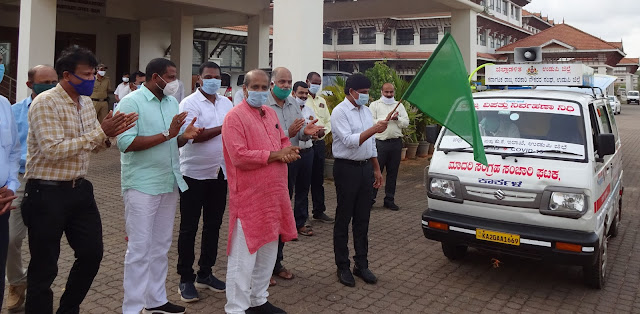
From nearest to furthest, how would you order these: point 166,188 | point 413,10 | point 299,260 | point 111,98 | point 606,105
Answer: point 166,188 → point 299,260 → point 606,105 → point 111,98 → point 413,10

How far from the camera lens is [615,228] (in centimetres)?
671

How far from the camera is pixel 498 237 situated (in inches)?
181

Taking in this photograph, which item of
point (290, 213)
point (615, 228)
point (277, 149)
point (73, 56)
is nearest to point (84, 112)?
point (73, 56)

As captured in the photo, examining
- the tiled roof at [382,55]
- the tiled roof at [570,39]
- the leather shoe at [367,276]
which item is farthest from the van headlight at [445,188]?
the tiled roof at [570,39]

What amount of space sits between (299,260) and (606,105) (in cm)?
432

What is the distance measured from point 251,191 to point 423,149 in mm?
10177

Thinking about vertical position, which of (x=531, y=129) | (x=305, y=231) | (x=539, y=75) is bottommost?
(x=305, y=231)

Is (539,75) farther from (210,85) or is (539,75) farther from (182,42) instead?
(182,42)

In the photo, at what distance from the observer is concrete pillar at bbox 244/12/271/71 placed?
55.7ft

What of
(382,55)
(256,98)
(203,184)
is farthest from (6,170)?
(382,55)

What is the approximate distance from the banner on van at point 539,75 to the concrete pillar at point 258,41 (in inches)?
438

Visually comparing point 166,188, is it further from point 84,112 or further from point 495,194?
point 495,194

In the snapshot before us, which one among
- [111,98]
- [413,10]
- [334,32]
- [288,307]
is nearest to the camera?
[288,307]

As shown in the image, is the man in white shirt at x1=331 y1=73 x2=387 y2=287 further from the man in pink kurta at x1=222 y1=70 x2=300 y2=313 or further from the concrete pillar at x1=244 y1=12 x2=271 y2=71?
the concrete pillar at x1=244 y1=12 x2=271 y2=71
